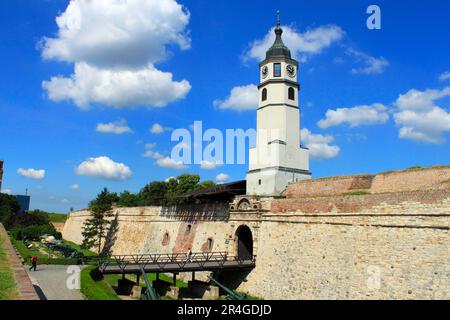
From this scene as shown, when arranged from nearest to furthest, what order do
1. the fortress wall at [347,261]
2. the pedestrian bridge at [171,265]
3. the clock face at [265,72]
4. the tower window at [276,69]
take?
the fortress wall at [347,261] < the pedestrian bridge at [171,265] < the tower window at [276,69] < the clock face at [265,72]

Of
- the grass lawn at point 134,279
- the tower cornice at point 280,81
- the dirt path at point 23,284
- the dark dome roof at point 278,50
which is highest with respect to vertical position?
the dark dome roof at point 278,50

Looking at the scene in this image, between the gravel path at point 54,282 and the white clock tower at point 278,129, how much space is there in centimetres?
1304

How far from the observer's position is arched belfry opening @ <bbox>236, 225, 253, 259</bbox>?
2536 cm

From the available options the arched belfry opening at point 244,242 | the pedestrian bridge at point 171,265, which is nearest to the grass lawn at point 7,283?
the pedestrian bridge at point 171,265

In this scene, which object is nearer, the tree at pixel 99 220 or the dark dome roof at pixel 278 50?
the dark dome roof at pixel 278 50

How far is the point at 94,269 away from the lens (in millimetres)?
21703

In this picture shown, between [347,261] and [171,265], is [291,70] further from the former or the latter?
[171,265]

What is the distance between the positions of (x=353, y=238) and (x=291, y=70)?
1414 centimetres

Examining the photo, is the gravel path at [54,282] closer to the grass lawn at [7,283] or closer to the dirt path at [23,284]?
the dirt path at [23,284]

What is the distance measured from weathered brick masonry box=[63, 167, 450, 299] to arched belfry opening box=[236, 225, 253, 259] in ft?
1.56

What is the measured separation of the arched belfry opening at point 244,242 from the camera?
83.2ft
